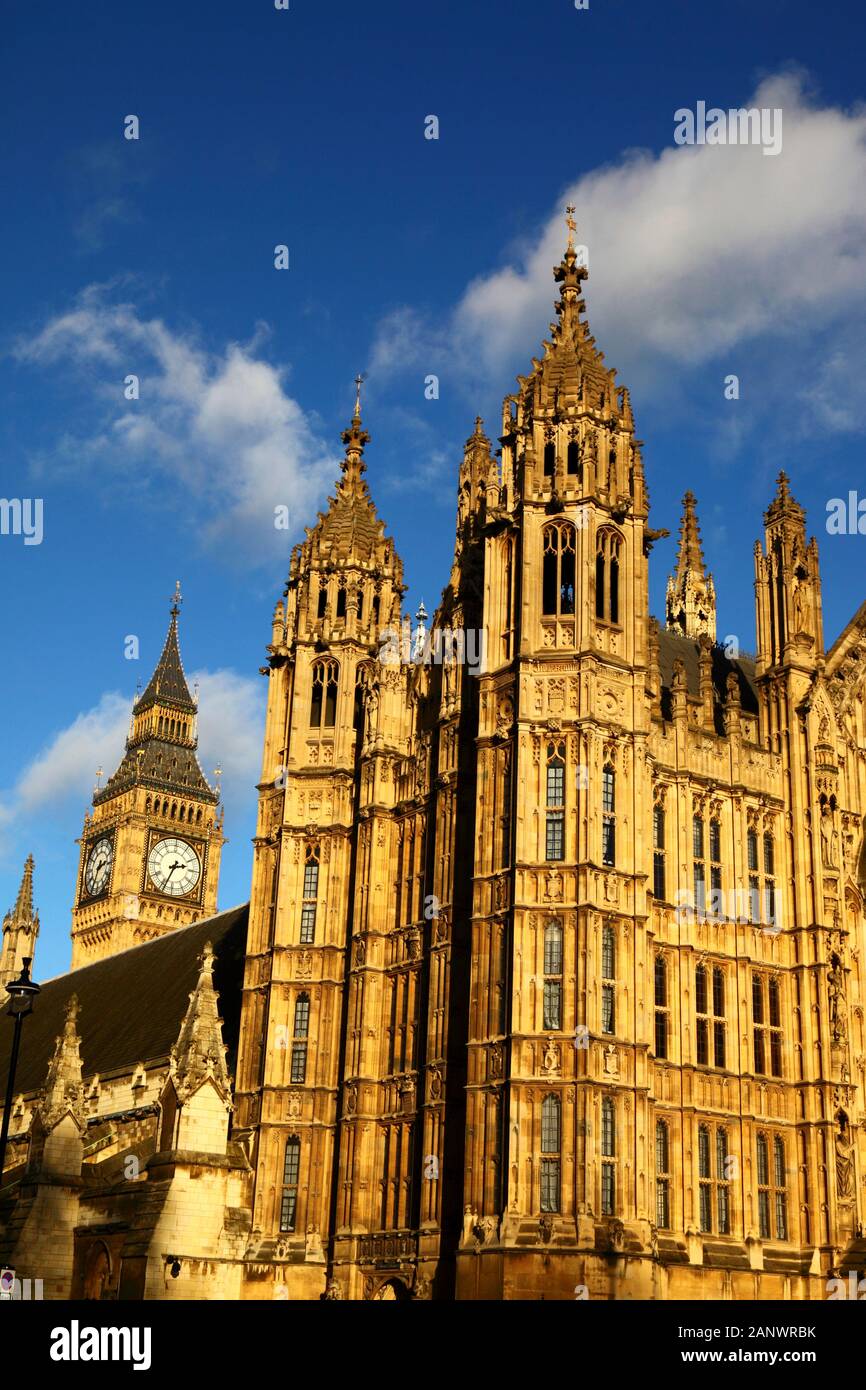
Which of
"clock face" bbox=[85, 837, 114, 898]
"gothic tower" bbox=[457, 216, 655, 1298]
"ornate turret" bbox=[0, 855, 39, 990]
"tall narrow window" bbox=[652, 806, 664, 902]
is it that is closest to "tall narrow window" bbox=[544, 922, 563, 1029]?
"gothic tower" bbox=[457, 216, 655, 1298]

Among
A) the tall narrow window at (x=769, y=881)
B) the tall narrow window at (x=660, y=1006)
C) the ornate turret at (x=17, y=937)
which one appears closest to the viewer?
the tall narrow window at (x=660, y=1006)

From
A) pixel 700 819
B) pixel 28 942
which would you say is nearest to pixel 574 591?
pixel 700 819

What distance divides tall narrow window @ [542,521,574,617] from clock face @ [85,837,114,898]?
75.0m

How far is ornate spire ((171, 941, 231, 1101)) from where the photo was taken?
50.7 metres

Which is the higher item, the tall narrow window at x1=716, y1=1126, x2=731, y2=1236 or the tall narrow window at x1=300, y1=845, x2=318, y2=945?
the tall narrow window at x1=300, y1=845, x2=318, y2=945

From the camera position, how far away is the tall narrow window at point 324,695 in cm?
5812

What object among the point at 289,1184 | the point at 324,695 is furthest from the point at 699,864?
the point at 289,1184

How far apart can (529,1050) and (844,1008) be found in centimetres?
1214

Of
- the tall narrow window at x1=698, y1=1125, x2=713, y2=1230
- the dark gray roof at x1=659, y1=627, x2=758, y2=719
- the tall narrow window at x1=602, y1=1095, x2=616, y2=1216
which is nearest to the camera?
the tall narrow window at x1=602, y1=1095, x2=616, y2=1216

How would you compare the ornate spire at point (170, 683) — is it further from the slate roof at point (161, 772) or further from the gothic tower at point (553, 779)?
the gothic tower at point (553, 779)

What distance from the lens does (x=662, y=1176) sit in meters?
45.2

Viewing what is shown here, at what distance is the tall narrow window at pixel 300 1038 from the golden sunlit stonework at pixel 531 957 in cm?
10

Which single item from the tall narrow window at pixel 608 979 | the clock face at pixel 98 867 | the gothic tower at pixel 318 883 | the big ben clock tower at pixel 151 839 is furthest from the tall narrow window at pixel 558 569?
the clock face at pixel 98 867

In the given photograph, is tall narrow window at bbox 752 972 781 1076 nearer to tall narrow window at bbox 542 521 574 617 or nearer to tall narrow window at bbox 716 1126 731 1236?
tall narrow window at bbox 716 1126 731 1236
